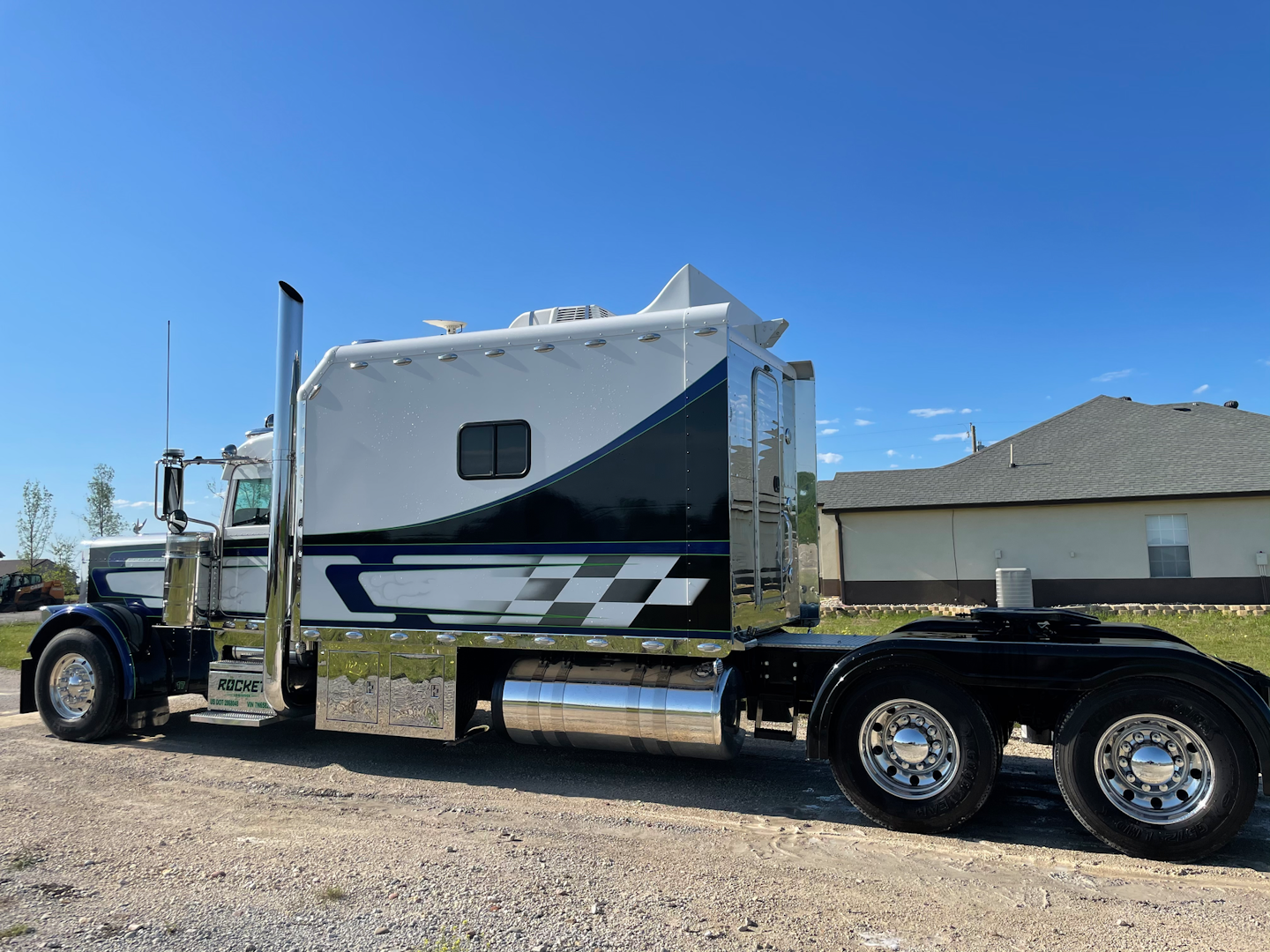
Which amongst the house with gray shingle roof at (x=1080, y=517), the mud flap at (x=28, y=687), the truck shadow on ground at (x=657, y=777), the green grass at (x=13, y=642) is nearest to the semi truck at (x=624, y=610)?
the truck shadow on ground at (x=657, y=777)

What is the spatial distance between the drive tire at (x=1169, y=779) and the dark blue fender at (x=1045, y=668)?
0.25 ft

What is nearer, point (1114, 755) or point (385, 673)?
point (1114, 755)

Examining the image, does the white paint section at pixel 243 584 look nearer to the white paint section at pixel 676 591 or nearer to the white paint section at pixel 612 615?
the white paint section at pixel 612 615

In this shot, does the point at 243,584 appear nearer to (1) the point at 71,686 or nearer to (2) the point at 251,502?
(2) the point at 251,502

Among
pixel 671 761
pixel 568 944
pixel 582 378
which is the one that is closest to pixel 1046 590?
pixel 671 761

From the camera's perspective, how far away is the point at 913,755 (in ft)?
18.6

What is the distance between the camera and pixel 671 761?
7641 mm

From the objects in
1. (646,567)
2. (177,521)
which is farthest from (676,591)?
(177,521)

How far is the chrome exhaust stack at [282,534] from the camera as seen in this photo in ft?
24.7

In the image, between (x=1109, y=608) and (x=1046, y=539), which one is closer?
(x=1109, y=608)

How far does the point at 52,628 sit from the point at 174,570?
1.53 meters

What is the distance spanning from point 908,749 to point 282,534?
539 cm

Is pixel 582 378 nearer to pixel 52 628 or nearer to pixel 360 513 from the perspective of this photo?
pixel 360 513

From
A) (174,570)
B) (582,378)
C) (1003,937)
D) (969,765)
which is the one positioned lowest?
(1003,937)
